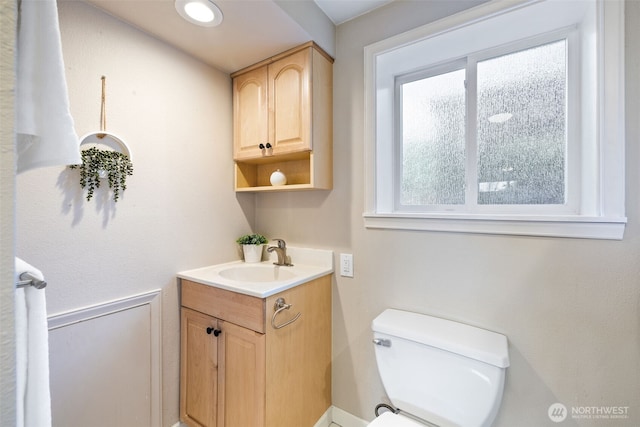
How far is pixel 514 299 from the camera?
1188 millimetres

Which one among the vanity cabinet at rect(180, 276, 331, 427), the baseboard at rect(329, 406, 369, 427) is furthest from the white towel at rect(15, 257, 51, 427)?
the baseboard at rect(329, 406, 369, 427)

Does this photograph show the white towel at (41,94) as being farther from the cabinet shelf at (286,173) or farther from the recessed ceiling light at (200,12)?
the cabinet shelf at (286,173)

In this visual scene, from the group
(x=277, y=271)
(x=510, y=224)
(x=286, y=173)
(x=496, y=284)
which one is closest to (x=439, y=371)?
(x=496, y=284)

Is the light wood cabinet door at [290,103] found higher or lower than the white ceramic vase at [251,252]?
higher

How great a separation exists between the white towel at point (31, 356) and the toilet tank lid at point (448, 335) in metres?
1.11

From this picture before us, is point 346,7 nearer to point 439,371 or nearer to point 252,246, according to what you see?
point 252,246

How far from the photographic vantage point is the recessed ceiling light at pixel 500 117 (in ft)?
4.39

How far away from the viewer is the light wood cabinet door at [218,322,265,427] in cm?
123

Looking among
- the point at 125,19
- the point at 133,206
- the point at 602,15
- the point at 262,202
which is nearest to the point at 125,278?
the point at 133,206

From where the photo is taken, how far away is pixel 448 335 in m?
1.17

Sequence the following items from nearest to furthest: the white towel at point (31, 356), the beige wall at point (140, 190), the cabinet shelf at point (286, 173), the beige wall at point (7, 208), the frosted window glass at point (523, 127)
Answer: the beige wall at point (7, 208), the white towel at point (31, 356), the beige wall at point (140, 190), the frosted window glass at point (523, 127), the cabinet shelf at point (286, 173)

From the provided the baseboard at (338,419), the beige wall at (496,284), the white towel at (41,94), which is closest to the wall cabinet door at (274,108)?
the beige wall at (496,284)

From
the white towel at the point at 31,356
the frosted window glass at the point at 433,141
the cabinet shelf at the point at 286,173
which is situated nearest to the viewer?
the white towel at the point at 31,356

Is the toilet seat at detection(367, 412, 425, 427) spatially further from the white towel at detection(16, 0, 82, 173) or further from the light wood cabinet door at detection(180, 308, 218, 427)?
the white towel at detection(16, 0, 82, 173)
